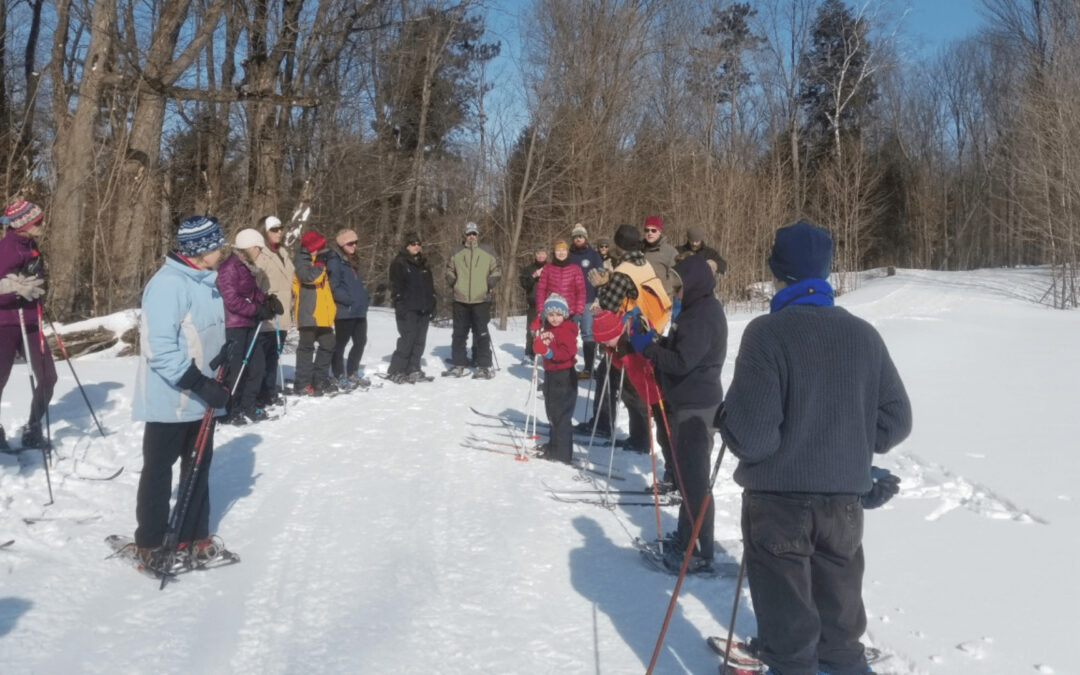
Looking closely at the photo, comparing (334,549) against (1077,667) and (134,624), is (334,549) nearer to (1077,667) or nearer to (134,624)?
(134,624)

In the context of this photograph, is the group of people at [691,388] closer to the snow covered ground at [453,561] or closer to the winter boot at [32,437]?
the winter boot at [32,437]

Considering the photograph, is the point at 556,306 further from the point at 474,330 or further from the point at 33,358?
the point at 474,330

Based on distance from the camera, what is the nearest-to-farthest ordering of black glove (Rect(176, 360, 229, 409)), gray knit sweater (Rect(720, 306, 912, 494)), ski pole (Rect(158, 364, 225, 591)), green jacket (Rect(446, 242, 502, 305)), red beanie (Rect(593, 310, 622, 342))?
gray knit sweater (Rect(720, 306, 912, 494))
black glove (Rect(176, 360, 229, 409))
ski pole (Rect(158, 364, 225, 591))
red beanie (Rect(593, 310, 622, 342))
green jacket (Rect(446, 242, 502, 305))

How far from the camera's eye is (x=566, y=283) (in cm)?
1059

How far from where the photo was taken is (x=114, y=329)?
11.2 metres

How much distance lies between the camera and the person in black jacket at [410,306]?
11.5 m

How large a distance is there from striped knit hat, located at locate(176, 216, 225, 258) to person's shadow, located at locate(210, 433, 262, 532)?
1.84m

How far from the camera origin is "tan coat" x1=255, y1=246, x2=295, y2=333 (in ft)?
30.0

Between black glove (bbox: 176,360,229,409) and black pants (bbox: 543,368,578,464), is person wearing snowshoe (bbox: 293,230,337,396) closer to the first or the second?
black pants (bbox: 543,368,578,464)

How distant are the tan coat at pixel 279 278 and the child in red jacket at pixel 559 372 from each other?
10.3 ft

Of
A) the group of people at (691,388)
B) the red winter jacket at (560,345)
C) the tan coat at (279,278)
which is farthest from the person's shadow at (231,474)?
the red winter jacket at (560,345)

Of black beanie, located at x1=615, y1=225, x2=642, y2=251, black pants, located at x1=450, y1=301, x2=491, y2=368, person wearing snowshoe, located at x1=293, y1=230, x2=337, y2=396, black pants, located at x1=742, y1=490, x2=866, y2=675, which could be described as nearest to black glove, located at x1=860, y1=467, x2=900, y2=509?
black pants, located at x1=742, y1=490, x2=866, y2=675

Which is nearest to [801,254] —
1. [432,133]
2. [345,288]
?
[345,288]

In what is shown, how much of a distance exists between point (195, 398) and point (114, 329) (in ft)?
24.6
